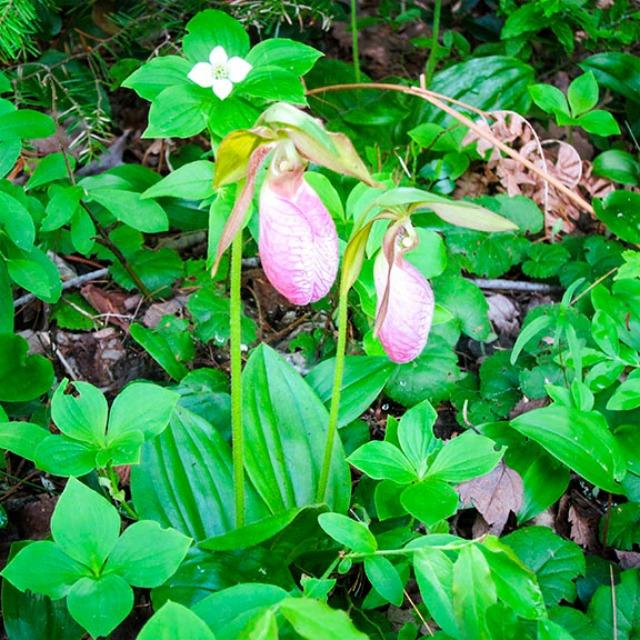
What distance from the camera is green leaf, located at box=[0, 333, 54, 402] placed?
1588mm

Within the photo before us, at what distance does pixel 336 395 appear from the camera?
1.27m

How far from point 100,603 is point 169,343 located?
0.89 metres

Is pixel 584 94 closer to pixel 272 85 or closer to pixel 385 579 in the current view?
pixel 272 85

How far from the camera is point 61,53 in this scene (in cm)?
250

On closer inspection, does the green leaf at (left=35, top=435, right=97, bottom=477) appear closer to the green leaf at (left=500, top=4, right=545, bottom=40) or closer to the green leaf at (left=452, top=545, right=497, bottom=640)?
the green leaf at (left=452, top=545, right=497, bottom=640)

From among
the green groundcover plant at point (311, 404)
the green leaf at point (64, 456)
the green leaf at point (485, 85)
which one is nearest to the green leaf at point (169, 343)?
the green groundcover plant at point (311, 404)

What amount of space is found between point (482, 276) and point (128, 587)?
1535mm

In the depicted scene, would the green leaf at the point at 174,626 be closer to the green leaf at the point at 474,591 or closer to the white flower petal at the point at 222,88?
the green leaf at the point at 474,591

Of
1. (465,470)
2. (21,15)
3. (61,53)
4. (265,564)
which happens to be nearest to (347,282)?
(465,470)

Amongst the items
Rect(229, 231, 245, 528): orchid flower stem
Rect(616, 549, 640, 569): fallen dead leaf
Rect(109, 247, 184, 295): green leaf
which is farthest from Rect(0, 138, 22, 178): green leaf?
Rect(616, 549, 640, 569): fallen dead leaf

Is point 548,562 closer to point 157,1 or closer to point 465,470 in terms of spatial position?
point 465,470

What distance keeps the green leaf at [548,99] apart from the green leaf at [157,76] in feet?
3.65

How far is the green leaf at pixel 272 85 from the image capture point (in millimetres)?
1322

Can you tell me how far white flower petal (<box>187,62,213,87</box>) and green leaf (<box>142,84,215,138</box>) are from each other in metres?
0.02
